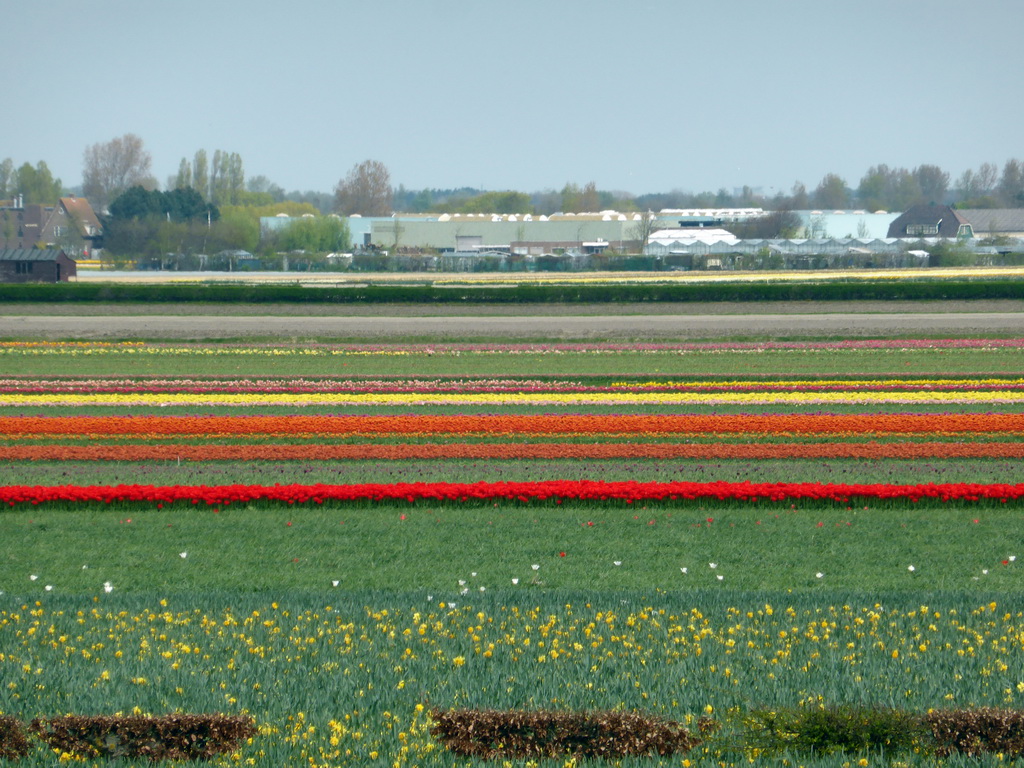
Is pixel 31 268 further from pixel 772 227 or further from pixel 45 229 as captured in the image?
pixel 772 227

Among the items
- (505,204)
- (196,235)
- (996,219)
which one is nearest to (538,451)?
(196,235)

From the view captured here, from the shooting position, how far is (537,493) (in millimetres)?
12984

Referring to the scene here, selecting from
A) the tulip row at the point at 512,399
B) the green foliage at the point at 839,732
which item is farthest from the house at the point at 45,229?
the green foliage at the point at 839,732

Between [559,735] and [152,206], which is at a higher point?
[152,206]

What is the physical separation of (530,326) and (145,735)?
31.5m

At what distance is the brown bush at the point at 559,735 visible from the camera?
570 centimetres

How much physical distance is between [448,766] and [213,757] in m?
1.26

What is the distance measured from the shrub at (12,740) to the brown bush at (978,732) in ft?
16.0

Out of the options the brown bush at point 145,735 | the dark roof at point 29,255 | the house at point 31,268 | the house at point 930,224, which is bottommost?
the brown bush at point 145,735

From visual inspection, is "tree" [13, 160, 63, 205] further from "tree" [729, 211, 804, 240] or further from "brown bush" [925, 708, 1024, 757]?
"brown bush" [925, 708, 1024, 757]

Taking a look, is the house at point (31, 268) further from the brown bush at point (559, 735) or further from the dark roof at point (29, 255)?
the brown bush at point (559, 735)

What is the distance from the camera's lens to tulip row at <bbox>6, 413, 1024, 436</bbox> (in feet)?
57.9

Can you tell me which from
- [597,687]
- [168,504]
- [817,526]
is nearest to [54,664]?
[597,687]

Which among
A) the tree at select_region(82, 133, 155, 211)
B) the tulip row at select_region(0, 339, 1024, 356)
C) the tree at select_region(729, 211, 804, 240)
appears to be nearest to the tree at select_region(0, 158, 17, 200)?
the tree at select_region(82, 133, 155, 211)
